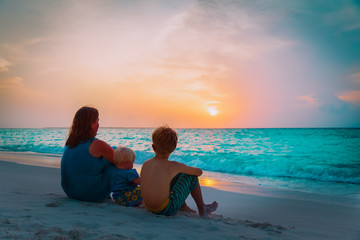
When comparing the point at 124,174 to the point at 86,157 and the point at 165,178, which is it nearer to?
the point at 86,157

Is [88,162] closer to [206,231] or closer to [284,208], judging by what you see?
[206,231]

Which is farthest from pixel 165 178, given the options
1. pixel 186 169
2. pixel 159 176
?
pixel 186 169

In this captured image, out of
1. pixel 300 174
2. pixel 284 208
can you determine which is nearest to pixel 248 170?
pixel 300 174

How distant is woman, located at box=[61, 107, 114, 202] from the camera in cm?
338

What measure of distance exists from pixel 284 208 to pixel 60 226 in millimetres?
3937

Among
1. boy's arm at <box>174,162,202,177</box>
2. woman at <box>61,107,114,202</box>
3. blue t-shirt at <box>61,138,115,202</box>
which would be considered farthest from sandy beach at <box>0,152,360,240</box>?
boy's arm at <box>174,162,202,177</box>

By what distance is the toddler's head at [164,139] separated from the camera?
9.96 feet

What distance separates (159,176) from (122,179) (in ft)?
2.62

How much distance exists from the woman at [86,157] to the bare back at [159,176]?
2.31 feet

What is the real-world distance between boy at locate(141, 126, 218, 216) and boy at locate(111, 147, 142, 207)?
0.46 meters

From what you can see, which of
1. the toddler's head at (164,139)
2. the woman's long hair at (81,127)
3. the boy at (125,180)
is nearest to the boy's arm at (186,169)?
the toddler's head at (164,139)

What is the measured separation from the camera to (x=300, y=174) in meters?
10.1

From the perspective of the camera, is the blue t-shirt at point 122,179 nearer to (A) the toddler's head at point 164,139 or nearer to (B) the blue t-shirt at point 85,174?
(B) the blue t-shirt at point 85,174

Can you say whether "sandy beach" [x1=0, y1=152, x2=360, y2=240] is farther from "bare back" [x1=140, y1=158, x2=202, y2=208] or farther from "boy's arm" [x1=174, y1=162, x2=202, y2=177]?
"boy's arm" [x1=174, y1=162, x2=202, y2=177]
